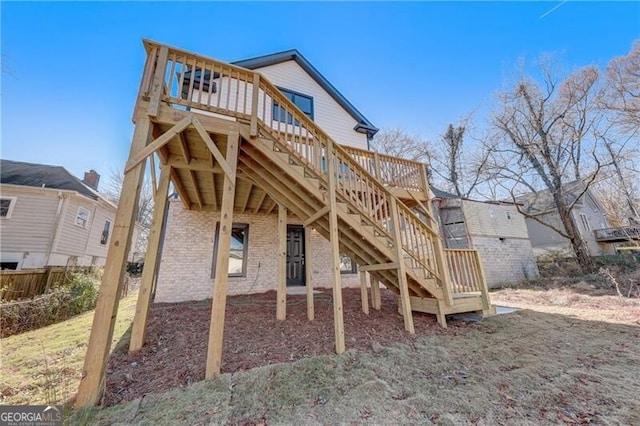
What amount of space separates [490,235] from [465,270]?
9826mm

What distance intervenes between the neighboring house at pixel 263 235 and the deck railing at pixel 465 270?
11.9 feet

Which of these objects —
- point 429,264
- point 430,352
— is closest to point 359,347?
point 430,352

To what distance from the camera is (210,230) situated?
27.1ft

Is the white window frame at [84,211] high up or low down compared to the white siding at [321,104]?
down

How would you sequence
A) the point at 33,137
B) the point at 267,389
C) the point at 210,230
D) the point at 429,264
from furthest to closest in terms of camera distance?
the point at 33,137, the point at 210,230, the point at 429,264, the point at 267,389

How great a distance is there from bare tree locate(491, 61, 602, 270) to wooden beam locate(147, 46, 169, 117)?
1632 cm

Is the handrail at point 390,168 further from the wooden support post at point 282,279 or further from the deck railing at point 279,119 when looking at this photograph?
the wooden support post at point 282,279

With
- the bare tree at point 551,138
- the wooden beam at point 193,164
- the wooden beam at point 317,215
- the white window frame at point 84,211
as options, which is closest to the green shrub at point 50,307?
the white window frame at point 84,211

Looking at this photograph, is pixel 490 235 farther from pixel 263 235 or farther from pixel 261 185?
pixel 261 185

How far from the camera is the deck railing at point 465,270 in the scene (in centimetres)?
557

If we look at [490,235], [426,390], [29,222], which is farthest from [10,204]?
[490,235]

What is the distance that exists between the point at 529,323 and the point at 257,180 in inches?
267

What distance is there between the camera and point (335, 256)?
405cm

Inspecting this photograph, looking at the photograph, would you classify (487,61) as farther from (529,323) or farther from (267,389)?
(267,389)
